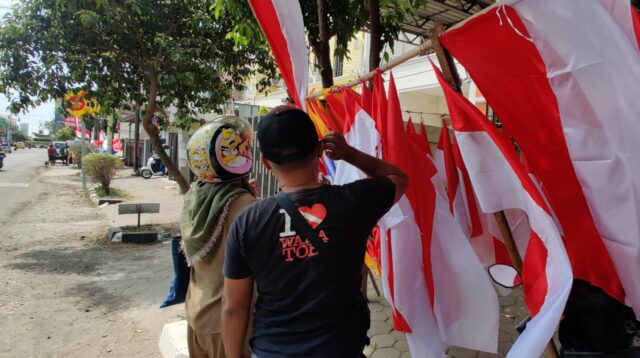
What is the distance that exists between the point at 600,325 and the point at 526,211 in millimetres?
471

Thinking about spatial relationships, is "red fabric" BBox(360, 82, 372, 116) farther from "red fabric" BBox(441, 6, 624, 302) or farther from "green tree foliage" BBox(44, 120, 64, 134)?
"green tree foliage" BBox(44, 120, 64, 134)

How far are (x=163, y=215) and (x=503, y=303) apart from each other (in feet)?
26.3

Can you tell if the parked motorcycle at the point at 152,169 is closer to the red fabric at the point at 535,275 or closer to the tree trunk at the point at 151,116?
the tree trunk at the point at 151,116

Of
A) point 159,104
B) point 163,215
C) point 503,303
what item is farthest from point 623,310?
point 163,215

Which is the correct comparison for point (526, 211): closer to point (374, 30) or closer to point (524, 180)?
point (524, 180)

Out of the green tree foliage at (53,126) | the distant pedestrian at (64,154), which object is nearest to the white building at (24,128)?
the green tree foliage at (53,126)

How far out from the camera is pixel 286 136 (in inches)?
50.8

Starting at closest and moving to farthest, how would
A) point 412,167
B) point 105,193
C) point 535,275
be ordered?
point 535,275 < point 412,167 < point 105,193

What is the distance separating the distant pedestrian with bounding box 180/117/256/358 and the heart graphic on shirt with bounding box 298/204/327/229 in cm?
60

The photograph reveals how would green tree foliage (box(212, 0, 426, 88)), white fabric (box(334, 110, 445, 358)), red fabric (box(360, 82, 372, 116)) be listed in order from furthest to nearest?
green tree foliage (box(212, 0, 426, 88))
red fabric (box(360, 82, 372, 116))
white fabric (box(334, 110, 445, 358))

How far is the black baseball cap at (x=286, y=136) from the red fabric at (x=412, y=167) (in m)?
0.92

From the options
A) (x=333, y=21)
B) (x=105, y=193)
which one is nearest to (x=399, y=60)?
(x=333, y=21)

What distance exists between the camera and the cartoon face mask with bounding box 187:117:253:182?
1.84 m

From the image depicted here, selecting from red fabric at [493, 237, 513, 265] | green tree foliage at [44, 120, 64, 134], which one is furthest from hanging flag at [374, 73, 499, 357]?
green tree foliage at [44, 120, 64, 134]
